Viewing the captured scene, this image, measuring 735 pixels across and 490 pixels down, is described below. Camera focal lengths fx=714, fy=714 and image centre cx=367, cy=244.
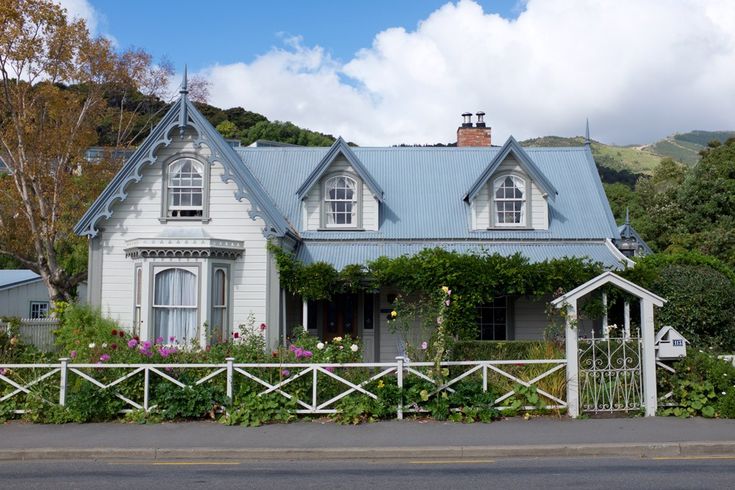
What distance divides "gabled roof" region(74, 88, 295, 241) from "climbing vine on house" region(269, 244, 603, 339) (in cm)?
104

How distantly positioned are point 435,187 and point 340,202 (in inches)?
131

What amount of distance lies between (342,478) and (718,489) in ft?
14.7

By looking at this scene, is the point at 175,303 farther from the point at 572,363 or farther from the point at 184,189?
the point at 572,363

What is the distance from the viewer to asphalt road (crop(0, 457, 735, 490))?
8711 mm

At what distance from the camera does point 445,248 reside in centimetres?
1997

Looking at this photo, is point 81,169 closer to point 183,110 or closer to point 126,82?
point 126,82

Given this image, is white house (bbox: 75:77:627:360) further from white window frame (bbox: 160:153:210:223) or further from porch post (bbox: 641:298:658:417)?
porch post (bbox: 641:298:658:417)

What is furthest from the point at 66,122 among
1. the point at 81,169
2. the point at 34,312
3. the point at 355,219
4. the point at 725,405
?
the point at 725,405

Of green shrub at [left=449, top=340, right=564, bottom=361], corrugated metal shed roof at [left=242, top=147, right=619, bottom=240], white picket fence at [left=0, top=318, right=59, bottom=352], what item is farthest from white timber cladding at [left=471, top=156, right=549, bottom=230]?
white picket fence at [left=0, top=318, right=59, bottom=352]

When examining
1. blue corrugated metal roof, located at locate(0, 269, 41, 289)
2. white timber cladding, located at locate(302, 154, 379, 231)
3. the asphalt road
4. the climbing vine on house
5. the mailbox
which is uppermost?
white timber cladding, located at locate(302, 154, 379, 231)

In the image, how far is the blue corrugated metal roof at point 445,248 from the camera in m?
19.4

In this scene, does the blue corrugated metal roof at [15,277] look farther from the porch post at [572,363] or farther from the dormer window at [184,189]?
the porch post at [572,363]

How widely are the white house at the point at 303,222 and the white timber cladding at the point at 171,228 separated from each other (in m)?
0.03

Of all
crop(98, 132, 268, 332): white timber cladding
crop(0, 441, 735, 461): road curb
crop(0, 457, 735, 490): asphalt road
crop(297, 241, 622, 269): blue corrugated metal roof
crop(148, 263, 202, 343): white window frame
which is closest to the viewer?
crop(0, 457, 735, 490): asphalt road
